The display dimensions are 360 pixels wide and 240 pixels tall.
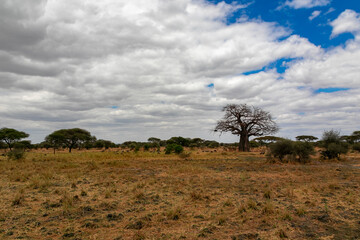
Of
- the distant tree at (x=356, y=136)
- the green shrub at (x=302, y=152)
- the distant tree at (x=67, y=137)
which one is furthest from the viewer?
the distant tree at (x=356, y=136)

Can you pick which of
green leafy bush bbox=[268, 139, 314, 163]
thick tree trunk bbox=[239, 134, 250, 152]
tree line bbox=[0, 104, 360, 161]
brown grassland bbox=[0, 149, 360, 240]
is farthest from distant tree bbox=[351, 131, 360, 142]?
brown grassland bbox=[0, 149, 360, 240]

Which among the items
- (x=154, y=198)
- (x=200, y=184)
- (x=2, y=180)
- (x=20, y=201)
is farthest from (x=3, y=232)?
(x=2, y=180)

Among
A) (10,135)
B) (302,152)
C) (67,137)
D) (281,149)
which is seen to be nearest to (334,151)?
(302,152)

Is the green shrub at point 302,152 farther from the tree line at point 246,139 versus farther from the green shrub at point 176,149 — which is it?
the green shrub at point 176,149

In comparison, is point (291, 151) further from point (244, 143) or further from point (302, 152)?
point (244, 143)

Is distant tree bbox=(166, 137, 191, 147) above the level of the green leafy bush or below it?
above

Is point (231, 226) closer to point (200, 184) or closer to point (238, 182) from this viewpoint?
point (200, 184)

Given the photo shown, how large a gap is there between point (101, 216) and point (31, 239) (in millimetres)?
1779

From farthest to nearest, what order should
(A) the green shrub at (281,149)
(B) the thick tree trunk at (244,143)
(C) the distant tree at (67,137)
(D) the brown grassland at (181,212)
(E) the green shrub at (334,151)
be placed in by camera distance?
1. (C) the distant tree at (67,137)
2. (B) the thick tree trunk at (244,143)
3. (E) the green shrub at (334,151)
4. (A) the green shrub at (281,149)
5. (D) the brown grassland at (181,212)

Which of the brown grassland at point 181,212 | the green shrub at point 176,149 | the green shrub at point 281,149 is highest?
the green shrub at point 281,149

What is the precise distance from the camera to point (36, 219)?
644 cm

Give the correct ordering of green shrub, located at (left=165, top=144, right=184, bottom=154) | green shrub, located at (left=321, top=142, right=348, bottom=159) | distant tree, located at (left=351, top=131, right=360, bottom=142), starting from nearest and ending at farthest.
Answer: green shrub, located at (left=321, top=142, right=348, bottom=159)
green shrub, located at (left=165, top=144, right=184, bottom=154)
distant tree, located at (left=351, top=131, right=360, bottom=142)

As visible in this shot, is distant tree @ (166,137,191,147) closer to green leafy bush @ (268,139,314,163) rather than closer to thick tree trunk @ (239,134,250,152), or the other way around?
thick tree trunk @ (239,134,250,152)

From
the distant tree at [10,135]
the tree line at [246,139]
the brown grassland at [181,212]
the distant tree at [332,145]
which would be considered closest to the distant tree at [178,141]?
the tree line at [246,139]
